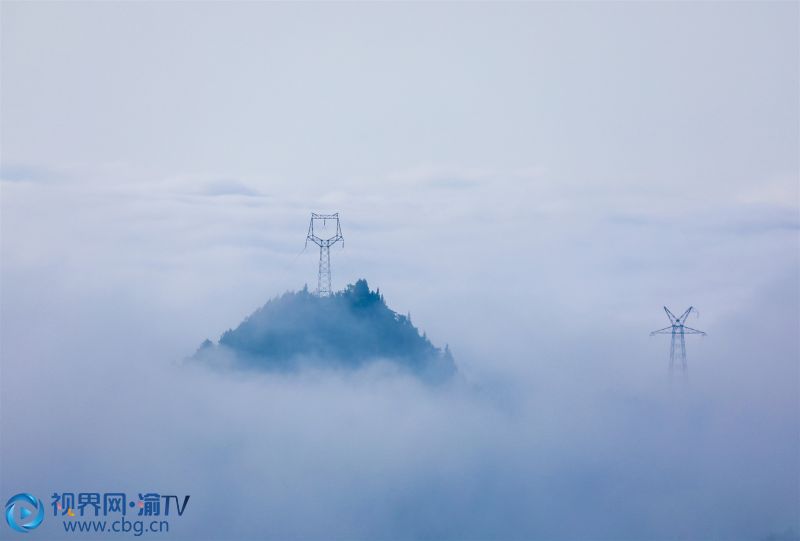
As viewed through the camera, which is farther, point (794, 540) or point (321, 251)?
point (794, 540)

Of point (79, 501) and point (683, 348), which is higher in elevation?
point (683, 348)

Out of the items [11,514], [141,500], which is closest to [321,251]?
[141,500]

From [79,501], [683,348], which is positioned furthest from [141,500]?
[683,348]

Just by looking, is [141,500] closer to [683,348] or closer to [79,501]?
[79,501]

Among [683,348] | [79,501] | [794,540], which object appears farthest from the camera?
[794,540]

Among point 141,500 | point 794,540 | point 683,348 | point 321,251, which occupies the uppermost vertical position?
point 321,251

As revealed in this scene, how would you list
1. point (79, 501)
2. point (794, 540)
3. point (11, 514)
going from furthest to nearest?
point (794, 540) < point (79, 501) < point (11, 514)

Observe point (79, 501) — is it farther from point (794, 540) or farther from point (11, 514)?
point (794, 540)

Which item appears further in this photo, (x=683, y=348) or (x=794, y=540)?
(x=794, y=540)

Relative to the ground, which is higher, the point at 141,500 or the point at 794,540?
the point at 141,500

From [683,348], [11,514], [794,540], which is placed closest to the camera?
[11,514]
